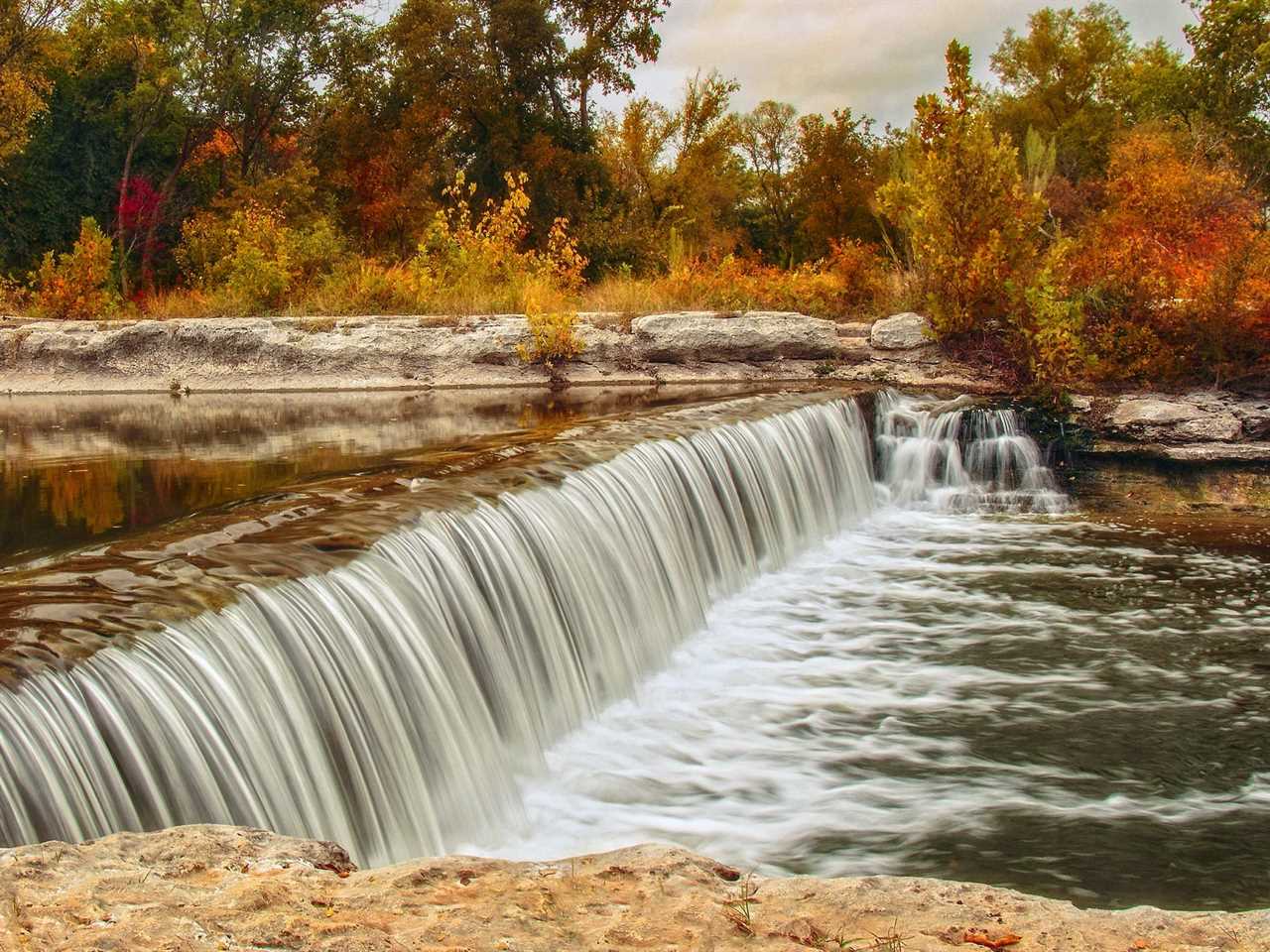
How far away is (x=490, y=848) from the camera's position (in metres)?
4.41

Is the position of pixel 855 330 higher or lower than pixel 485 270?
lower

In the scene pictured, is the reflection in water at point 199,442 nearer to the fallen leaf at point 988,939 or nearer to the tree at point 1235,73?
the fallen leaf at point 988,939

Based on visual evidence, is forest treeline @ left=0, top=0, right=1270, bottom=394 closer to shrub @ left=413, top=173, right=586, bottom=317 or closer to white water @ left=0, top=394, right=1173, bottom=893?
shrub @ left=413, top=173, right=586, bottom=317

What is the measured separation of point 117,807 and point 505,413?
322 inches

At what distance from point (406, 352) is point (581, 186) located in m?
15.3

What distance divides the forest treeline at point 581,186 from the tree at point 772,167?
118mm

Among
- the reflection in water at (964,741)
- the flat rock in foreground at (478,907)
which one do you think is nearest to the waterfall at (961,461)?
the reflection in water at (964,741)

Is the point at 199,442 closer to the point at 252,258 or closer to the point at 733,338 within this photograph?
the point at 733,338

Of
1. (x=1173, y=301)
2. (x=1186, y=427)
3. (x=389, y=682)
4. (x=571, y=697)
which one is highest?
(x=1173, y=301)

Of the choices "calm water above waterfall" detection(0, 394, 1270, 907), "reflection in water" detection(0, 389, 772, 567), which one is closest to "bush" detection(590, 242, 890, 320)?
"reflection in water" detection(0, 389, 772, 567)

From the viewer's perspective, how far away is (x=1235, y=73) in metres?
37.9

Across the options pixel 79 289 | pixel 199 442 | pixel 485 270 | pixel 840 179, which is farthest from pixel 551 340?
pixel 840 179

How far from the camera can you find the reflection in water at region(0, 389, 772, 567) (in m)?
6.75

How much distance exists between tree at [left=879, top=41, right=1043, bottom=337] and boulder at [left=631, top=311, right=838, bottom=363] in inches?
63.6
